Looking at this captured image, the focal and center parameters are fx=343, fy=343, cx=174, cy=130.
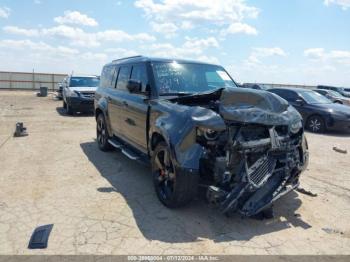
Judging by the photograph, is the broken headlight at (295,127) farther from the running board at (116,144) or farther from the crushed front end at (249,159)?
the running board at (116,144)

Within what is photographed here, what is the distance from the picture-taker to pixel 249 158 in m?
3.94

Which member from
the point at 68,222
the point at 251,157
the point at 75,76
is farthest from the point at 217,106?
the point at 75,76

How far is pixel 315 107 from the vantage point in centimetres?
1183

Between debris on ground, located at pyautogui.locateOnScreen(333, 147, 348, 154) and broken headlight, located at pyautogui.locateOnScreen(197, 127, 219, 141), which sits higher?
broken headlight, located at pyautogui.locateOnScreen(197, 127, 219, 141)

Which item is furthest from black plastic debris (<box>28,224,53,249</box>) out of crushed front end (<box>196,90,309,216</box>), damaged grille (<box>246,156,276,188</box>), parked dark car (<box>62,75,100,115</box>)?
parked dark car (<box>62,75,100,115</box>)

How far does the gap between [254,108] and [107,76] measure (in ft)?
14.5

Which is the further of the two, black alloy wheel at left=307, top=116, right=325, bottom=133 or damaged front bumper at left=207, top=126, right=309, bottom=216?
black alloy wheel at left=307, top=116, right=325, bottom=133

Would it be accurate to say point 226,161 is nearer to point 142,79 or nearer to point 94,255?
point 94,255

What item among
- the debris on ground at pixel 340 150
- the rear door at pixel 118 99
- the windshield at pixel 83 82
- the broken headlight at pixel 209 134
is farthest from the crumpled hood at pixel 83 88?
the broken headlight at pixel 209 134

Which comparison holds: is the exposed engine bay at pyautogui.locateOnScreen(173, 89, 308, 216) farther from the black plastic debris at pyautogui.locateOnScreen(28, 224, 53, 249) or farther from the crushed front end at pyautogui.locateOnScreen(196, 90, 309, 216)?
the black plastic debris at pyautogui.locateOnScreen(28, 224, 53, 249)

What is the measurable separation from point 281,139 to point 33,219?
3.16m

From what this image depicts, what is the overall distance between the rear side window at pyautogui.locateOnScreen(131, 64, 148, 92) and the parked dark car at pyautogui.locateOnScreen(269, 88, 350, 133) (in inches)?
310

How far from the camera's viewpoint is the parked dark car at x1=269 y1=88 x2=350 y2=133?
37.2 ft

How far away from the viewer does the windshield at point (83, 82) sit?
16.0 m
